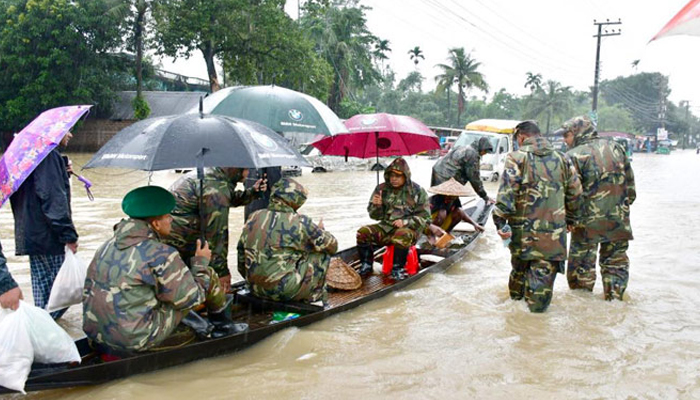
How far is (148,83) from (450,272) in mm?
31905

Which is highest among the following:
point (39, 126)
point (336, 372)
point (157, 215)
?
point (39, 126)

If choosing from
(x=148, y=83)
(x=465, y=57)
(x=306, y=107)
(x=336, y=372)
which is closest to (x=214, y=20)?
(x=148, y=83)

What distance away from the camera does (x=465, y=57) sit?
170 feet

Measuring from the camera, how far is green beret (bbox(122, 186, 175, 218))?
347 cm

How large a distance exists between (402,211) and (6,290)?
429 cm

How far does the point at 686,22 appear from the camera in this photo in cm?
212

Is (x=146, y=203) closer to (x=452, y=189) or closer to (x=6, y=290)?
(x=6, y=290)

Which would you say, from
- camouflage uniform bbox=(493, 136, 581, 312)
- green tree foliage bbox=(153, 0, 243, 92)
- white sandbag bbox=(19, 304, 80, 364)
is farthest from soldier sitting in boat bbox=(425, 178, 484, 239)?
green tree foliage bbox=(153, 0, 243, 92)

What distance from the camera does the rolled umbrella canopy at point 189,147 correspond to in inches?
150

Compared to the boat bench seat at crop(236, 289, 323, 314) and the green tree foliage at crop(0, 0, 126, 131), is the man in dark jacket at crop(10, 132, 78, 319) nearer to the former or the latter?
the boat bench seat at crop(236, 289, 323, 314)

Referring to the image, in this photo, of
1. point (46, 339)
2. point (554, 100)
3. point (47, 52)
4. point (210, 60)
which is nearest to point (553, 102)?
point (554, 100)

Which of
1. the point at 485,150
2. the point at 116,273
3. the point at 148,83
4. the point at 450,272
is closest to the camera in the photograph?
the point at 116,273

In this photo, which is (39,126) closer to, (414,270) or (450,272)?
(414,270)

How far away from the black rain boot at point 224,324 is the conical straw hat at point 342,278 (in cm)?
170
